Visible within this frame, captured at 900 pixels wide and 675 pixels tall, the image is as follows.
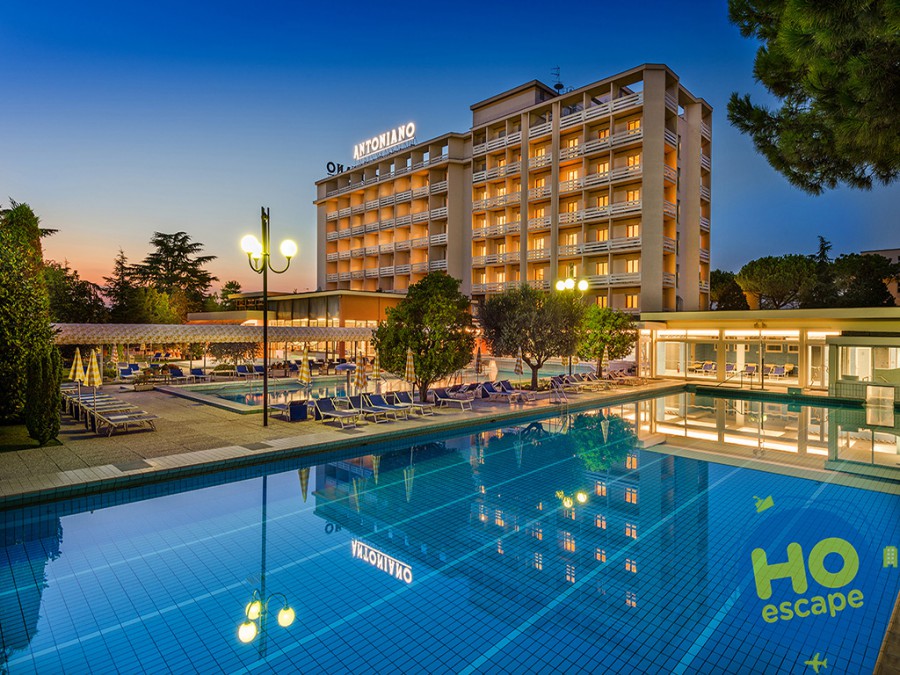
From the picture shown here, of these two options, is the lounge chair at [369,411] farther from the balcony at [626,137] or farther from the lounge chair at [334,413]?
the balcony at [626,137]

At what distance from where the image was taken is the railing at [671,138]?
3425 cm

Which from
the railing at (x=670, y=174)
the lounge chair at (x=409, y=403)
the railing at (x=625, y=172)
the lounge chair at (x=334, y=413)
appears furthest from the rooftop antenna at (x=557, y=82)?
the lounge chair at (x=334, y=413)

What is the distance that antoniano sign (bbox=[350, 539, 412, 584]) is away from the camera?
20.2 ft

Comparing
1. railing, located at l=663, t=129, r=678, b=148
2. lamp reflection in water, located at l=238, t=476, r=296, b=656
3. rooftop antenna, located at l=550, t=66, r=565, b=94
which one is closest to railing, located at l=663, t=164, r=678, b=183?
railing, located at l=663, t=129, r=678, b=148

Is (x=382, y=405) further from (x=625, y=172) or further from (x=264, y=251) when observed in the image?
(x=625, y=172)

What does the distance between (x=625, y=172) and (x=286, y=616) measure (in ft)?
119

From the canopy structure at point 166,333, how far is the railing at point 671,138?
26.8m

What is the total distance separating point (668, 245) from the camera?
34.7 metres

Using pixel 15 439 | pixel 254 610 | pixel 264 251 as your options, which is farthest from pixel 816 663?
pixel 15 439

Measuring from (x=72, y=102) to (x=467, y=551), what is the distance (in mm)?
40250

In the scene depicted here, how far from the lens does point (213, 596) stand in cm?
562

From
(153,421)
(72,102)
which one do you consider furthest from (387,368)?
(72,102)

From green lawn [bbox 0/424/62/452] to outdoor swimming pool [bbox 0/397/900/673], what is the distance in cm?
405

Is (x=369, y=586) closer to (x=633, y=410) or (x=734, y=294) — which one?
(x=633, y=410)
